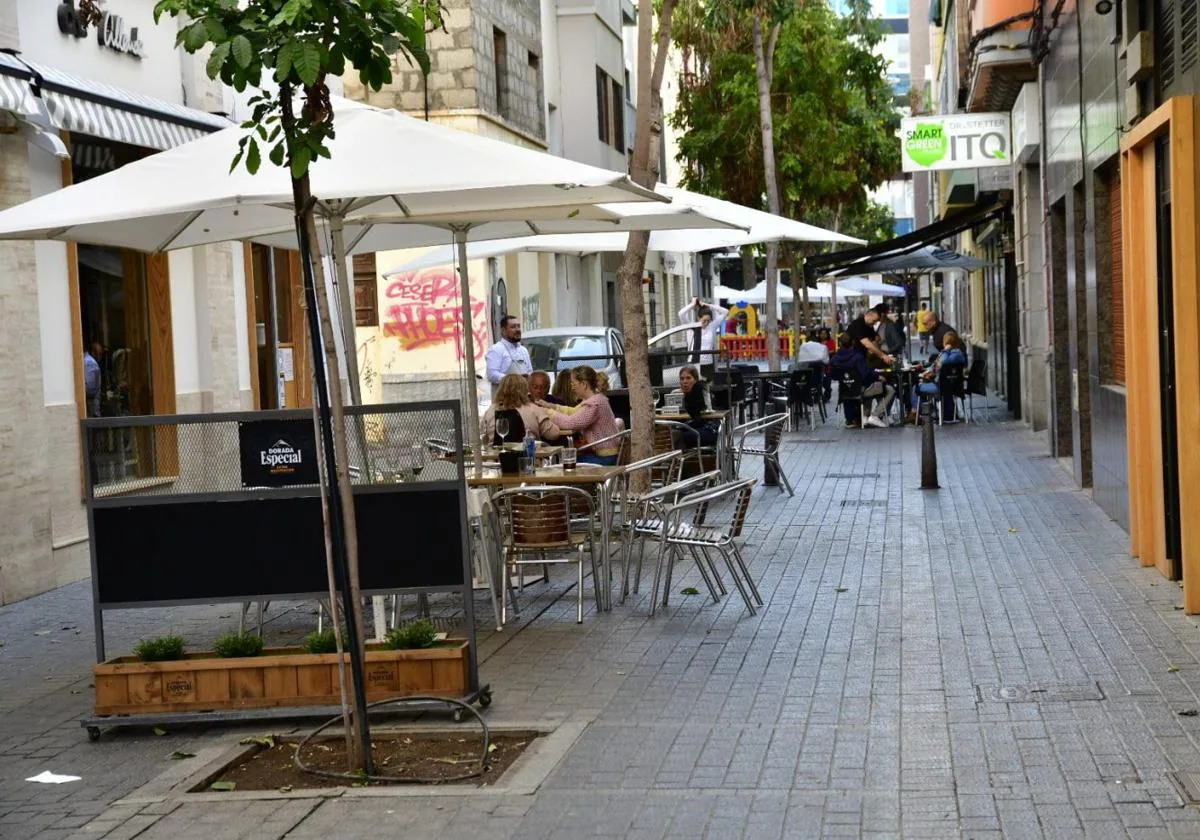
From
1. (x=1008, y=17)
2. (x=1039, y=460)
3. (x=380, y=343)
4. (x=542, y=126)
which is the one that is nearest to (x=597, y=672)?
(x=1039, y=460)

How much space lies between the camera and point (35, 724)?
8039 mm

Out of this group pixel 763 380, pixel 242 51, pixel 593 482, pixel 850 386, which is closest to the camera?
pixel 242 51

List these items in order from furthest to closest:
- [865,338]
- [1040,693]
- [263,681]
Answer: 1. [865,338]
2. [263,681]
3. [1040,693]

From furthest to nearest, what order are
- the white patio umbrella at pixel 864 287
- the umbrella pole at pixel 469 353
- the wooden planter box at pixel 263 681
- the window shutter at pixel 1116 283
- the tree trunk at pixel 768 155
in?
the white patio umbrella at pixel 864 287
the tree trunk at pixel 768 155
the window shutter at pixel 1116 283
the umbrella pole at pixel 469 353
the wooden planter box at pixel 263 681

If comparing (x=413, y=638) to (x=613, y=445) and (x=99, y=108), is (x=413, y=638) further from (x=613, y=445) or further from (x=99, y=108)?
(x=99, y=108)

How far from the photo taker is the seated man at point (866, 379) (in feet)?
83.5

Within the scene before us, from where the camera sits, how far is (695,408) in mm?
16641

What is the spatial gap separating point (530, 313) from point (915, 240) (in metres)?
7.28

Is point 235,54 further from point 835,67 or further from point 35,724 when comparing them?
point 835,67

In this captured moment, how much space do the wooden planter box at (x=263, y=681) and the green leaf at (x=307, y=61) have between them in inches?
107

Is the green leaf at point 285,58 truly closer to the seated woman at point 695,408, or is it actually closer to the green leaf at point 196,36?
the green leaf at point 196,36

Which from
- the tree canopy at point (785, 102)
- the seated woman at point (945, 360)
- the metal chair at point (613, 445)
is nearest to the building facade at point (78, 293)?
the metal chair at point (613, 445)

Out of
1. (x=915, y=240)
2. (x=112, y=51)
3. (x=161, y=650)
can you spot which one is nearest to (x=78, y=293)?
(x=112, y=51)

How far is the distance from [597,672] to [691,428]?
7337 millimetres
